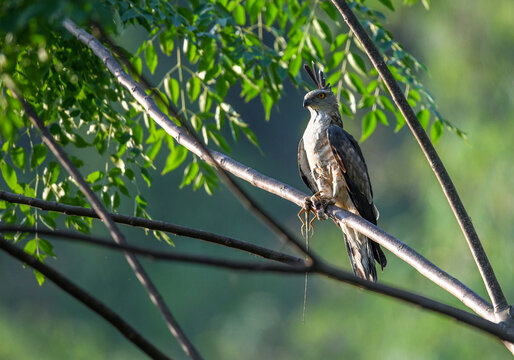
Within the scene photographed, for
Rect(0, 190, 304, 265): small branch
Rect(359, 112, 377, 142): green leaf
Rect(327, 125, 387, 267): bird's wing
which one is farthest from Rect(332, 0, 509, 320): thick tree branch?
Rect(327, 125, 387, 267): bird's wing

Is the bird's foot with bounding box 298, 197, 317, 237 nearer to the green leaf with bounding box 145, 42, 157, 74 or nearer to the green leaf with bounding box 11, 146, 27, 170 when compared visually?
the green leaf with bounding box 145, 42, 157, 74

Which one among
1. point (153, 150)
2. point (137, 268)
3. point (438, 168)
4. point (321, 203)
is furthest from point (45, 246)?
point (438, 168)

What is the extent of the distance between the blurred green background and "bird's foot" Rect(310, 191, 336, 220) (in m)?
3.86

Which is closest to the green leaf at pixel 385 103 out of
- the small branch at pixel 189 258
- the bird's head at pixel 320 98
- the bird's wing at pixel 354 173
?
the bird's wing at pixel 354 173

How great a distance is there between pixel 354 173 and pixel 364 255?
362 millimetres

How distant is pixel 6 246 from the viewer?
1.19m

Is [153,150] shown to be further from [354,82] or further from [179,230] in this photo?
[179,230]

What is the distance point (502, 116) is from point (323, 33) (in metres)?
4.87

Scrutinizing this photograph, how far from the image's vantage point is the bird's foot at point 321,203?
276cm

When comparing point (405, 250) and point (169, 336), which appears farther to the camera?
point (169, 336)

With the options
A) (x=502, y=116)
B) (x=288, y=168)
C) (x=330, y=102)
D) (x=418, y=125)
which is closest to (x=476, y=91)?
(x=502, y=116)

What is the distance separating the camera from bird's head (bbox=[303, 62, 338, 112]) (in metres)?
3.39

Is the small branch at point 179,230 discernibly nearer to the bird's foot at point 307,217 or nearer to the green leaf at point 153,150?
the bird's foot at point 307,217

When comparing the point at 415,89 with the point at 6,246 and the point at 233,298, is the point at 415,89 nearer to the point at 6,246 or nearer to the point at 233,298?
the point at 6,246
